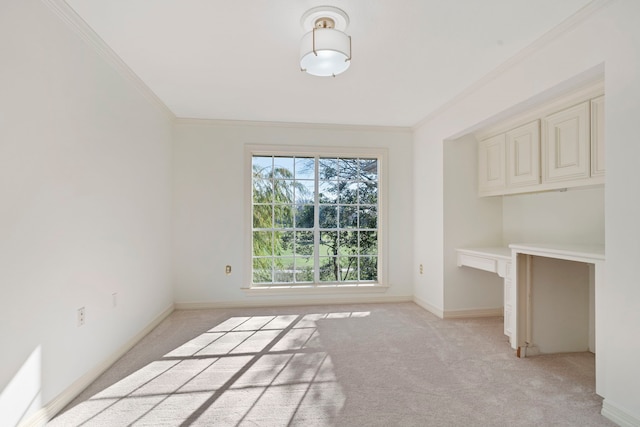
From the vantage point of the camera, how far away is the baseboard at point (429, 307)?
404cm

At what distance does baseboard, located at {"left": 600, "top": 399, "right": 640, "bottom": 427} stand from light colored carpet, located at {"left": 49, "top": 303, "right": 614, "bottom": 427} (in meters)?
0.06

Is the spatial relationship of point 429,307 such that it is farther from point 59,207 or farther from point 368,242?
point 59,207

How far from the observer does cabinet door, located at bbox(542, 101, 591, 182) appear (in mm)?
2592

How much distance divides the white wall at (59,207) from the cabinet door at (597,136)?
368 centimetres

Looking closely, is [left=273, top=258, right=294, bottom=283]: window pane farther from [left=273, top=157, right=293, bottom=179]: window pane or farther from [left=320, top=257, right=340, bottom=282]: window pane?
[left=273, top=157, right=293, bottom=179]: window pane

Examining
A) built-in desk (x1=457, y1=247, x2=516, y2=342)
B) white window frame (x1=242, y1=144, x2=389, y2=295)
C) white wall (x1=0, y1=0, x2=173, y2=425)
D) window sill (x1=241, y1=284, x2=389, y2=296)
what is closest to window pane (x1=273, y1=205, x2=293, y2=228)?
white window frame (x1=242, y1=144, x2=389, y2=295)

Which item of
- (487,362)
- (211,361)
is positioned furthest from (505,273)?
(211,361)

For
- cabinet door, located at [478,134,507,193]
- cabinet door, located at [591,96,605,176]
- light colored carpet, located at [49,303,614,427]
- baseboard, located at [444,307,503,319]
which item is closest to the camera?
light colored carpet, located at [49,303,614,427]

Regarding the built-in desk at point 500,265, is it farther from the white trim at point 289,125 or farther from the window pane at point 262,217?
the window pane at point 262,217

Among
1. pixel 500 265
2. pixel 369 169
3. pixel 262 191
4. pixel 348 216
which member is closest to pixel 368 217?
pixel 348 216

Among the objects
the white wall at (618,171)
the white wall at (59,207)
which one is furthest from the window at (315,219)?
the white wall at (618,171)

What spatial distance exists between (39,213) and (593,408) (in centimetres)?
350

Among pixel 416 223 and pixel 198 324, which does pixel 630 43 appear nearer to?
pixel 416 223

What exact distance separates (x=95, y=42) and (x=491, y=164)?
3925 millimetres
